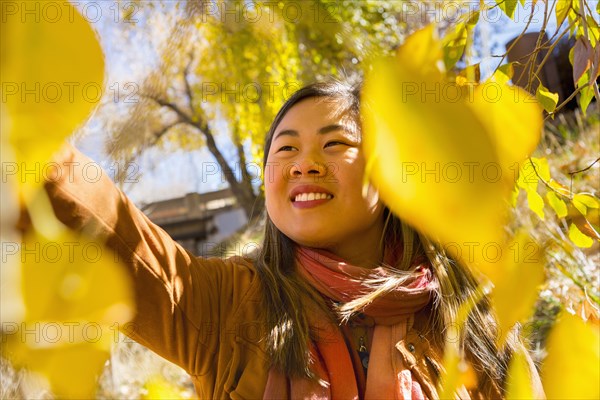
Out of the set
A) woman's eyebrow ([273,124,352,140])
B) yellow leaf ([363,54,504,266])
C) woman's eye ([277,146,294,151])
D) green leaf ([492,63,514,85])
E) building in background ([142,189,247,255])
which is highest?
green leaf ([492,63,514,85])

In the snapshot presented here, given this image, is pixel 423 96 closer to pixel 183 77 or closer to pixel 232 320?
pixel 232 320

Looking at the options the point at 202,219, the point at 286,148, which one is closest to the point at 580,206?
the point at 286,148

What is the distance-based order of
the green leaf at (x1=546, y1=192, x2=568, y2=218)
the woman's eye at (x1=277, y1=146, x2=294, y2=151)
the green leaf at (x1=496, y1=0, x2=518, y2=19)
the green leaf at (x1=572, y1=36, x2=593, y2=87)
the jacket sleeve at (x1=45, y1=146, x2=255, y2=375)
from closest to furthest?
1. the jacket sleeve at (x1=45, y1=146, x2=255, y2=375)
2. the green leaf at (x1=572, y1=36, x2=593, y2=87)
3. the green leaf at (x1=496, y1=0, x2=518, y2=19)
4. the green leaf at (x1=546, y1=192, x2=568, y2=218)
5. the woman's eye at (x1=277, y1=146, x2=294, y2=151)

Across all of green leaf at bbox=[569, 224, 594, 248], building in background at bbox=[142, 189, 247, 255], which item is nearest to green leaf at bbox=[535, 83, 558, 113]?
green leaf at bbox=[569, 224, 594, 248]

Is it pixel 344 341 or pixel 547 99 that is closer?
pixel 547 99

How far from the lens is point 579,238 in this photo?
2.07ft

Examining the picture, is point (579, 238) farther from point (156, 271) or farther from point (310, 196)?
point (156, 271)

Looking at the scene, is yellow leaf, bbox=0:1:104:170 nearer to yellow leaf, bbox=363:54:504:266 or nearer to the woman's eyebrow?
yellow leaf, bbox=363:54:504:266

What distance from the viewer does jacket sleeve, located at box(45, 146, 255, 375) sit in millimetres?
295

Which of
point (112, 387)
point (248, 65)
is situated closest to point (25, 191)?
point (112, 387)

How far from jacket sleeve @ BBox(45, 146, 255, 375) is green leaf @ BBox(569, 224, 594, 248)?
0.36 metres

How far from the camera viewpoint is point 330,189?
29.6 inches

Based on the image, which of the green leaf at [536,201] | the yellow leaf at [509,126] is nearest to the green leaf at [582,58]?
the green leaf at [536,201]

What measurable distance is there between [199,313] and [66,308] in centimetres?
52
